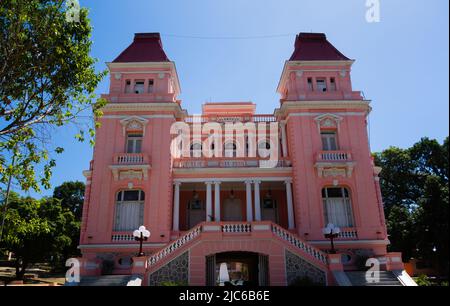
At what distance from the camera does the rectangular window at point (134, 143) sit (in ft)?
68.8

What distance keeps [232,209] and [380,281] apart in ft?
30.8

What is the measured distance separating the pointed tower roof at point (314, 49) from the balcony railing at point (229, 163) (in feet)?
24.6

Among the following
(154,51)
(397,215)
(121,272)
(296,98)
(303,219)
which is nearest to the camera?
(121,272)

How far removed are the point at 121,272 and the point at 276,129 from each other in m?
13.2

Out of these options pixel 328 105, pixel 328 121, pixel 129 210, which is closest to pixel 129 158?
pixel 129 210

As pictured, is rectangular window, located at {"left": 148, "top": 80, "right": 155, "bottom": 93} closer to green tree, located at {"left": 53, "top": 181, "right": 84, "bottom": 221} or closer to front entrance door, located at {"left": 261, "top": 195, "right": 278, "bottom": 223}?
front entrance door, located at {"left": 261, "top": 195, "right": 278, "bottom": 223}

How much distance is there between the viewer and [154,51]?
23.5m

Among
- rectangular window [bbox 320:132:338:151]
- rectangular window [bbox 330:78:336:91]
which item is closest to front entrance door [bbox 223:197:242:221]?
rectangular window [bbox 320:132:338:151]

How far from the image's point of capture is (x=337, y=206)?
19.9 meters

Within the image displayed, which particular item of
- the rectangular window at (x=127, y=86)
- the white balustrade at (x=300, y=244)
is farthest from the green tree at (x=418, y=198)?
the rectangular window at (x=127, y=86)

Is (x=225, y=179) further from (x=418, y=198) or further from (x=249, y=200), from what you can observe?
(x=418, y=198)

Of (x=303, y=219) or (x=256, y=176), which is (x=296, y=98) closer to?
(x=256, y=176)

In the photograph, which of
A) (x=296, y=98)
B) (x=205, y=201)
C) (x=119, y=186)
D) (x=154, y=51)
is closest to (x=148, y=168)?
(x=119, y=186)

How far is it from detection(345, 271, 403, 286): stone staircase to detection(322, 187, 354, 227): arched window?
3609 millimetres
